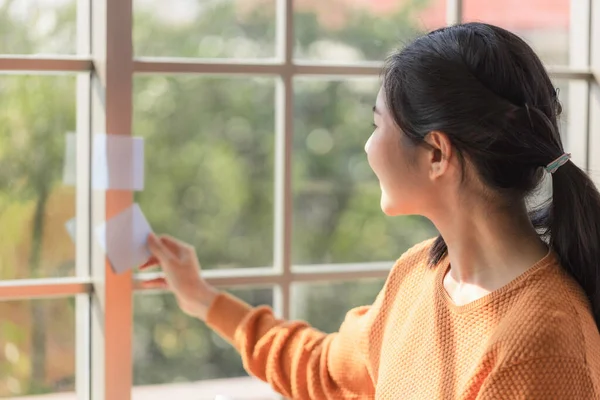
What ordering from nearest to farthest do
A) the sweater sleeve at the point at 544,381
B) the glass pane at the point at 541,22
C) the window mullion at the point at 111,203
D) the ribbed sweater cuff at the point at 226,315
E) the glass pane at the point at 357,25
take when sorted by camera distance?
the sweater sleeve at the point at 544,381, the window mullion at the point at 111,203, the ribbed sweater cuff at the point at 226,315, the glass pane at the point at 357,25, the glass pane at the point at 541,22

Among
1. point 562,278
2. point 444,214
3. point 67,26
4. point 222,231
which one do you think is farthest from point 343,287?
point 67,26

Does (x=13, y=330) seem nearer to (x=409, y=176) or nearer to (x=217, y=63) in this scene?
(x=217, y=63)

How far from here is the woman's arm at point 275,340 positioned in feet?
5.87

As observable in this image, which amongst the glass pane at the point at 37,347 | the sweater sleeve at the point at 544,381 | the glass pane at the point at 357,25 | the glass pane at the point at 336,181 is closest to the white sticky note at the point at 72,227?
the glass pane at the point at 37,347

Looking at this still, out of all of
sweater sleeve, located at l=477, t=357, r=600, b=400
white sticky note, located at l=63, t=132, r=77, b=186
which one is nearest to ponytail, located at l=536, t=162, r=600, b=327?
sweater sleeve, located at l=477, t=357, r=600, b=400

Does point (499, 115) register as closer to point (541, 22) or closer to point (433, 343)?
point (433, 343)

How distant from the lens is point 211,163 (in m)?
1.93

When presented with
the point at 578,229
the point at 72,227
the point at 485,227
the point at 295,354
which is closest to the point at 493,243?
the point at 485,227

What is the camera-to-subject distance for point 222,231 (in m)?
1.95

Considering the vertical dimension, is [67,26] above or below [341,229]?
above

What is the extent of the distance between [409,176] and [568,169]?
10.2 inches

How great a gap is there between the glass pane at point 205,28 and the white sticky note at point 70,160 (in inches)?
8.2

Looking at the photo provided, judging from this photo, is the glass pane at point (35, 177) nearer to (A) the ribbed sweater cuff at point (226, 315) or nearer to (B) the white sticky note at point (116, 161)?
(B) the white sticky note at point (116, 161)

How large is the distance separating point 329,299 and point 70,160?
0.65 metres
